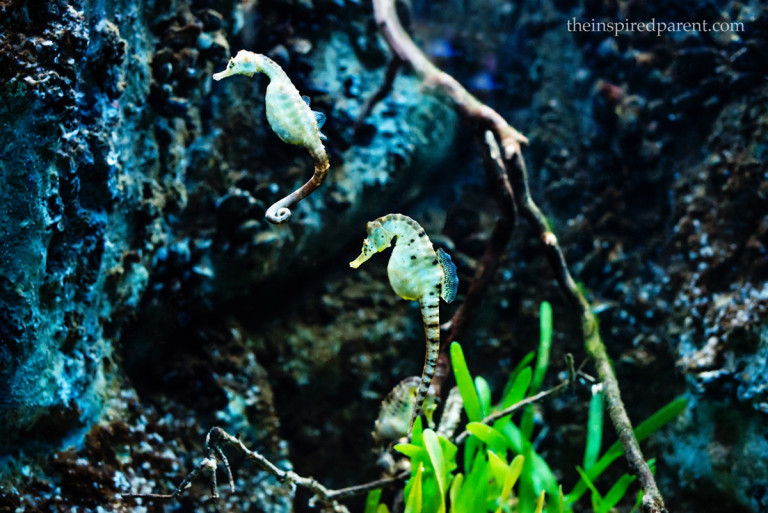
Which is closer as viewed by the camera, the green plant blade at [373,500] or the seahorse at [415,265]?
the seahorse at [415,265]

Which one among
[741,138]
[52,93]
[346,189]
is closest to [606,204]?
[741,138]

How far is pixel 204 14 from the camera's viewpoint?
2943 mm

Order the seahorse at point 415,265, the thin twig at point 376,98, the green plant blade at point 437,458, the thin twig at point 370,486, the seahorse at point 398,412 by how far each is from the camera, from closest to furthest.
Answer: the seahorse at point 415,265, the green plant blade at point 437,458, the thin twig at point 370,486, the seahorse at point 398,412, the thin twig at point 376,98

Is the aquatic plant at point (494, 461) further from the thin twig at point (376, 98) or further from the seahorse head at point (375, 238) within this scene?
the thin twig at point (376, 98)

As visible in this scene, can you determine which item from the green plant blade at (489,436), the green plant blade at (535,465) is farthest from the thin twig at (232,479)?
the green plant blade at (535,465)

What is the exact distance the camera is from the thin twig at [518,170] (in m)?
2.88

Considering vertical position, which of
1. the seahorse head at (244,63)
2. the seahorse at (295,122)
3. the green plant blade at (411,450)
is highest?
the seahorse head at (244,63)

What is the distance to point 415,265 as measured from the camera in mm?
1514

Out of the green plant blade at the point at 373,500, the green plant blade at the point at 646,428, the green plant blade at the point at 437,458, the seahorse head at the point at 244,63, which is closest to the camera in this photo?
the seahorse head at the point at 244,63

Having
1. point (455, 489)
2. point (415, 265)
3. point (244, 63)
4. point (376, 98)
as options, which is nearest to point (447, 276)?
point (415, 265)

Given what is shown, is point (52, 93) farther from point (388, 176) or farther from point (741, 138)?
point (741, 138)

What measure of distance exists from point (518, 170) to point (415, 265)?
172 cm

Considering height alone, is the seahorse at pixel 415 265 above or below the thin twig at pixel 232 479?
above

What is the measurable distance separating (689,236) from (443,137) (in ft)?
6.07
